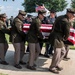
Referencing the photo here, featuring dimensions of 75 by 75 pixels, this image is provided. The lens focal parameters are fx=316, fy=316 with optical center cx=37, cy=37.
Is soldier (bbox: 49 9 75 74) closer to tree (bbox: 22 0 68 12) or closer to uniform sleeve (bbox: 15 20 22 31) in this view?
uniform sleeve (bbox: 15 20 22 31)

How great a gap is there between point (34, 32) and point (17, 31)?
0.50 metres

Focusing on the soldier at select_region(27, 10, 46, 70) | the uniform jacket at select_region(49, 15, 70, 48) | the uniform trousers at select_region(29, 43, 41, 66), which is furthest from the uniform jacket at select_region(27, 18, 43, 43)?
the uniform jacket at select_region(49, 15, 70, 48)

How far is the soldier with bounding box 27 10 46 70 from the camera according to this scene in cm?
866

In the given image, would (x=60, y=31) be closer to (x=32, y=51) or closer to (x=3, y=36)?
(x=32, y=51)

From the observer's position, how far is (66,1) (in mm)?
59031

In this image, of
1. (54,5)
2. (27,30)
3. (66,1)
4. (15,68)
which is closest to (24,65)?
(15,68)

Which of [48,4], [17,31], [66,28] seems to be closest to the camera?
[66,28]

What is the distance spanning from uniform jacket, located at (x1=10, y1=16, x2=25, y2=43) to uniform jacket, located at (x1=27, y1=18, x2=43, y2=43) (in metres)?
0.27

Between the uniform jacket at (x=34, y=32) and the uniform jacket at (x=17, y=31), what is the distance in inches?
10.7

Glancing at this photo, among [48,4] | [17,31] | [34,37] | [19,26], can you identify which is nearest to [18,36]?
[17,31]

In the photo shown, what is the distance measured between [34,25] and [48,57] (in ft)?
6.49

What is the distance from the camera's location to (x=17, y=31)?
895 centimetres

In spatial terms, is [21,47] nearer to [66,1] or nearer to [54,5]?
[54,5]

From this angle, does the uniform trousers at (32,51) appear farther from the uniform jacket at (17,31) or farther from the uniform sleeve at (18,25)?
the uniform sleeve at (18,25)
